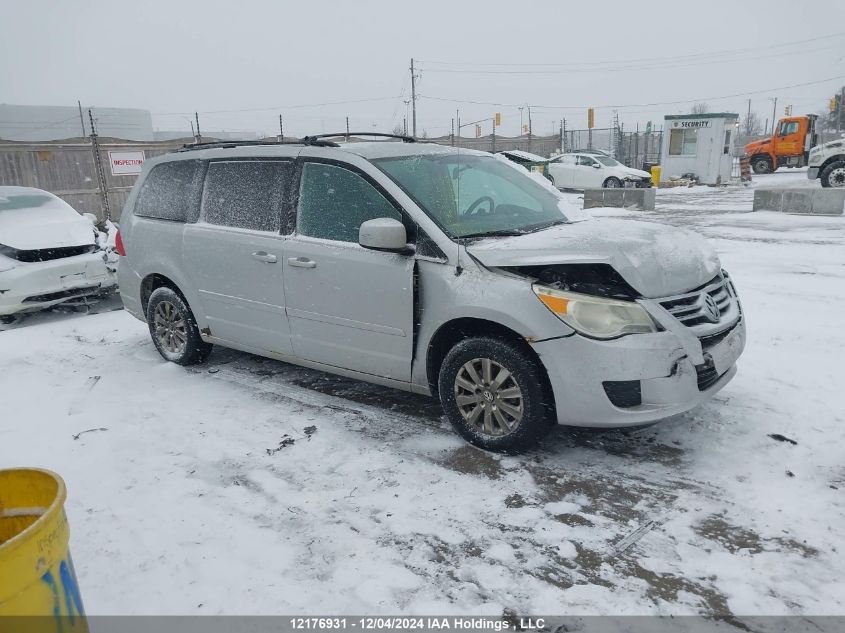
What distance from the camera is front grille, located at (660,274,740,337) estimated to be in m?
3.26

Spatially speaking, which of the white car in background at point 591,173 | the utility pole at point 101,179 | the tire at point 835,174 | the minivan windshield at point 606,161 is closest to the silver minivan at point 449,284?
the utility pole at point 101,179

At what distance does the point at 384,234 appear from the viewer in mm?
3539

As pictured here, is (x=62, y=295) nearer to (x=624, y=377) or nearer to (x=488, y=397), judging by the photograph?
(x=488, y=397)

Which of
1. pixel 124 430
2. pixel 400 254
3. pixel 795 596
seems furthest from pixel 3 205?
pixel 795 596

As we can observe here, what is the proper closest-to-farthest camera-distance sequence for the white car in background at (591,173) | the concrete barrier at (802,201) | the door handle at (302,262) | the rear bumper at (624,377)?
the rear bumper at (624,377) → the door handle at (302,262) → the concrete barrier at (802,201) → the white car in background at (591,173)

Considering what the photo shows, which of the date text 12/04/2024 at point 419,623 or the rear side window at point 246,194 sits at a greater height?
the rear side window at point 246,194

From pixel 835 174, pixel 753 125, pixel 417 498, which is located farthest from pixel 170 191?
pixel 753 125

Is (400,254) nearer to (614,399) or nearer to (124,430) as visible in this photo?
(614,399)

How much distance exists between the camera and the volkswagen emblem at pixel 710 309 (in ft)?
11.0

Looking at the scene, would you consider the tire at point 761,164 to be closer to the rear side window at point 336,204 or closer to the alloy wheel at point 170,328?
the rear side window at point 336,204

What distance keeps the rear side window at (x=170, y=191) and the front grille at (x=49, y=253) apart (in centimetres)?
240

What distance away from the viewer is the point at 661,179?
27609 millimetres

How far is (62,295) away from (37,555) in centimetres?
645

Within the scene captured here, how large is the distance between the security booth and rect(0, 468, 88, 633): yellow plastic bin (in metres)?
28.2
